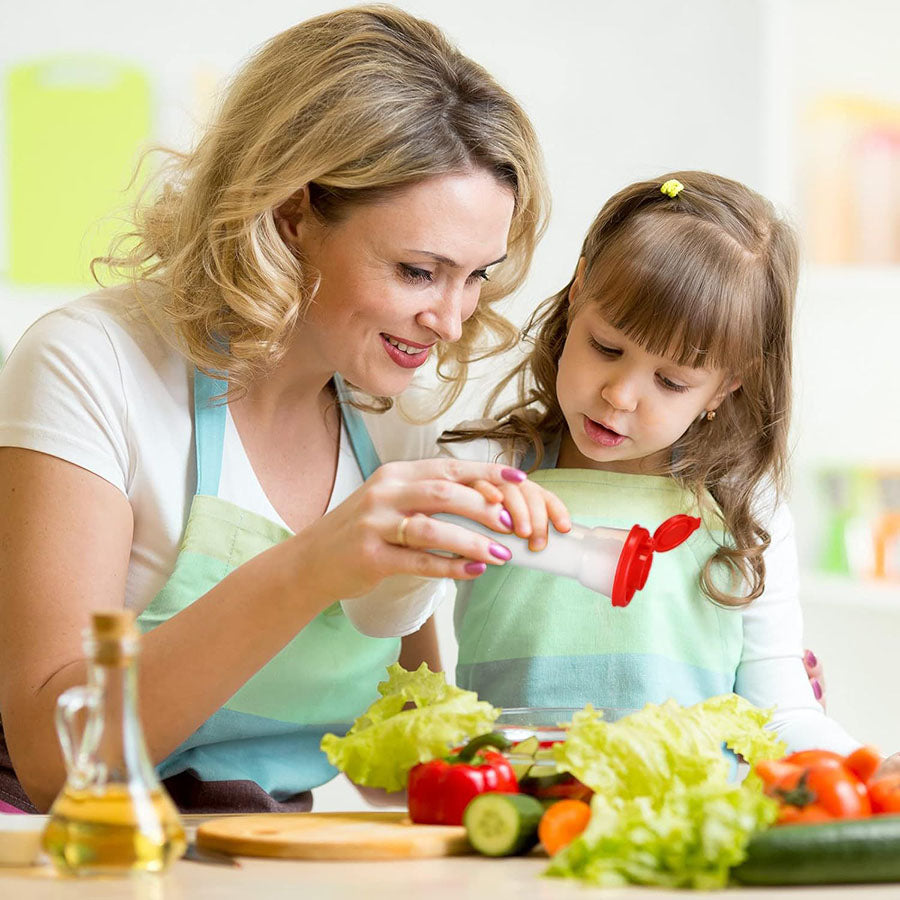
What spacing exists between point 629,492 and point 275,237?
1.89 ft

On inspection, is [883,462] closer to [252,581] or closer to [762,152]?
[762,152]

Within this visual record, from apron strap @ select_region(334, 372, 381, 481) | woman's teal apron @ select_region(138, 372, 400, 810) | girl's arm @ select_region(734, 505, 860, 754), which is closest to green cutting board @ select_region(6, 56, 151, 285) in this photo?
apron strap @ select_region(334, 372, 381, 481)

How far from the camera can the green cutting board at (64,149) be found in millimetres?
3180

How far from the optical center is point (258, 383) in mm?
1789

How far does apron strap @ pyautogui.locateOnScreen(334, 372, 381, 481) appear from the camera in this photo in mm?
1881

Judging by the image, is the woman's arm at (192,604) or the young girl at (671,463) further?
the young girl at (671,463)

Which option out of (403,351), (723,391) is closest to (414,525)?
(403,351)

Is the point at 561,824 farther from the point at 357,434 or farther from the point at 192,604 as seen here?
the point at 357,434

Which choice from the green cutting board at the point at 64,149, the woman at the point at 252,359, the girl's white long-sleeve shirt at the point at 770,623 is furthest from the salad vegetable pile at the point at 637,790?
the green cutting board at the point at 64,149

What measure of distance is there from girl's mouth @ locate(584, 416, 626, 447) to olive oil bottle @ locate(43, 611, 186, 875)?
88cm

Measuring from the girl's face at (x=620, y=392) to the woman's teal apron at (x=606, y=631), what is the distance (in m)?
0.09

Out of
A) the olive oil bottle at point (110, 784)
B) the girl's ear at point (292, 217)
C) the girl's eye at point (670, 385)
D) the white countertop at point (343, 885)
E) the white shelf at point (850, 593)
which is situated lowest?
the white shelf at point (850, 593)

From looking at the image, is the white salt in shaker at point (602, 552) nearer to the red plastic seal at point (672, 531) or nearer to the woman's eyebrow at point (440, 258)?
the red plastic seal at point (672, 531)

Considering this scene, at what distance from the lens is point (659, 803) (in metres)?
1.11
